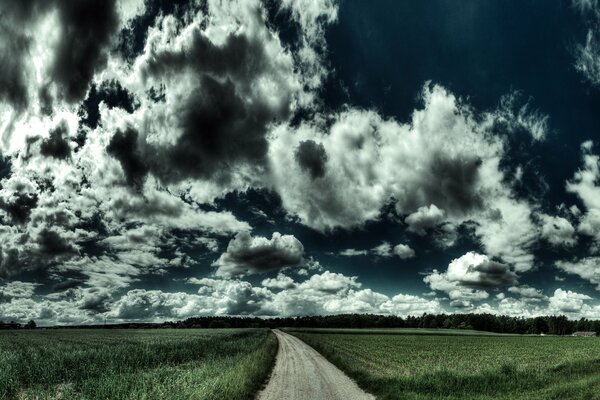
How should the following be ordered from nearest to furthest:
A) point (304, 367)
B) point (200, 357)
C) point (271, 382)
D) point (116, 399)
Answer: point (116, 399) < point (271, 382) < point (304, 367) < point (200, 357)

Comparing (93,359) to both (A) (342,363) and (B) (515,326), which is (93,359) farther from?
(B) (515,326)

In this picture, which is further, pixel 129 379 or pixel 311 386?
pixel 311 386

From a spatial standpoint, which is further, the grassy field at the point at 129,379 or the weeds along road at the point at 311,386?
the weeds along road at the point at 311,386

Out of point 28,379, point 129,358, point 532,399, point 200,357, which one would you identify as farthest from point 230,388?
point 200,357

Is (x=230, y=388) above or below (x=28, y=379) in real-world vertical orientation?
above

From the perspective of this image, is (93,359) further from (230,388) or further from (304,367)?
(230,388)

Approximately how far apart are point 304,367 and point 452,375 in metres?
10.6

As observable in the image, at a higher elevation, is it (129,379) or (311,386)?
(129,379)

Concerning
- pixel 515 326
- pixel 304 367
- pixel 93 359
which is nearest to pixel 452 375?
pixel 304 367

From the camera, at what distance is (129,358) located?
2842 centimetres

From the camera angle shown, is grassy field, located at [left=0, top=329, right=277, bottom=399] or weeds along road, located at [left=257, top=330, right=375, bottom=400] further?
weeds along road, located at [left=257, top=330, right=375, bottom=400]

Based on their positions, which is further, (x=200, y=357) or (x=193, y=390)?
(x=200, y=357)

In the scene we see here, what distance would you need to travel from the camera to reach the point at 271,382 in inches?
805

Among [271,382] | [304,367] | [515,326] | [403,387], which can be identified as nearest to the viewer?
[403,387]
